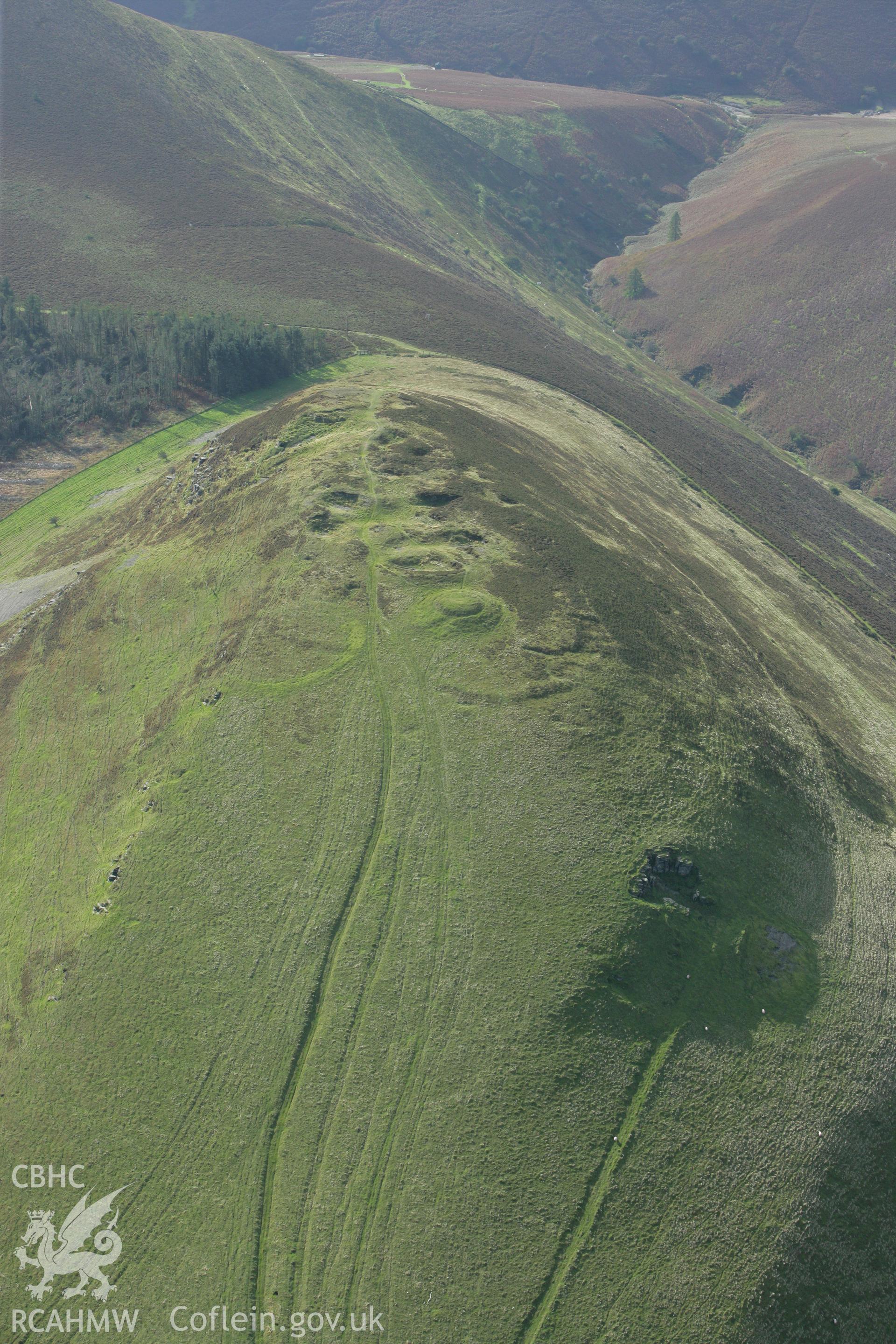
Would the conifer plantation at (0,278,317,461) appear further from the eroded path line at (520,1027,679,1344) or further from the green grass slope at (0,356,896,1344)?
the eroded path line at (520,1027,679,1344)

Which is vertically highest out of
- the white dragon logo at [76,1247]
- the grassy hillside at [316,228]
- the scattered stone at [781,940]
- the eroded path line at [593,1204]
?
the grassy hillside at [316,228]

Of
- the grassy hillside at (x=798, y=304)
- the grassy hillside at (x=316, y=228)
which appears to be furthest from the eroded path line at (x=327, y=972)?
the grassy hillside at (x=798, y=304)

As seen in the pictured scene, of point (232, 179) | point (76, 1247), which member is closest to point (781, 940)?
point (76, 1247)

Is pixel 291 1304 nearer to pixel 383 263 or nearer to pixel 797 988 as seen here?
pixel 797 988

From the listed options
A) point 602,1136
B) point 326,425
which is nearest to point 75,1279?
point 602,1136

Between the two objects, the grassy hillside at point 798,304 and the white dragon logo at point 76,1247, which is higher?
the grassy hillside at point 798,304

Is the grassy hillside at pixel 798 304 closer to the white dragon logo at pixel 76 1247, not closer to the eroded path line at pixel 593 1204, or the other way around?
the eroded path line at pixel 593 1204
